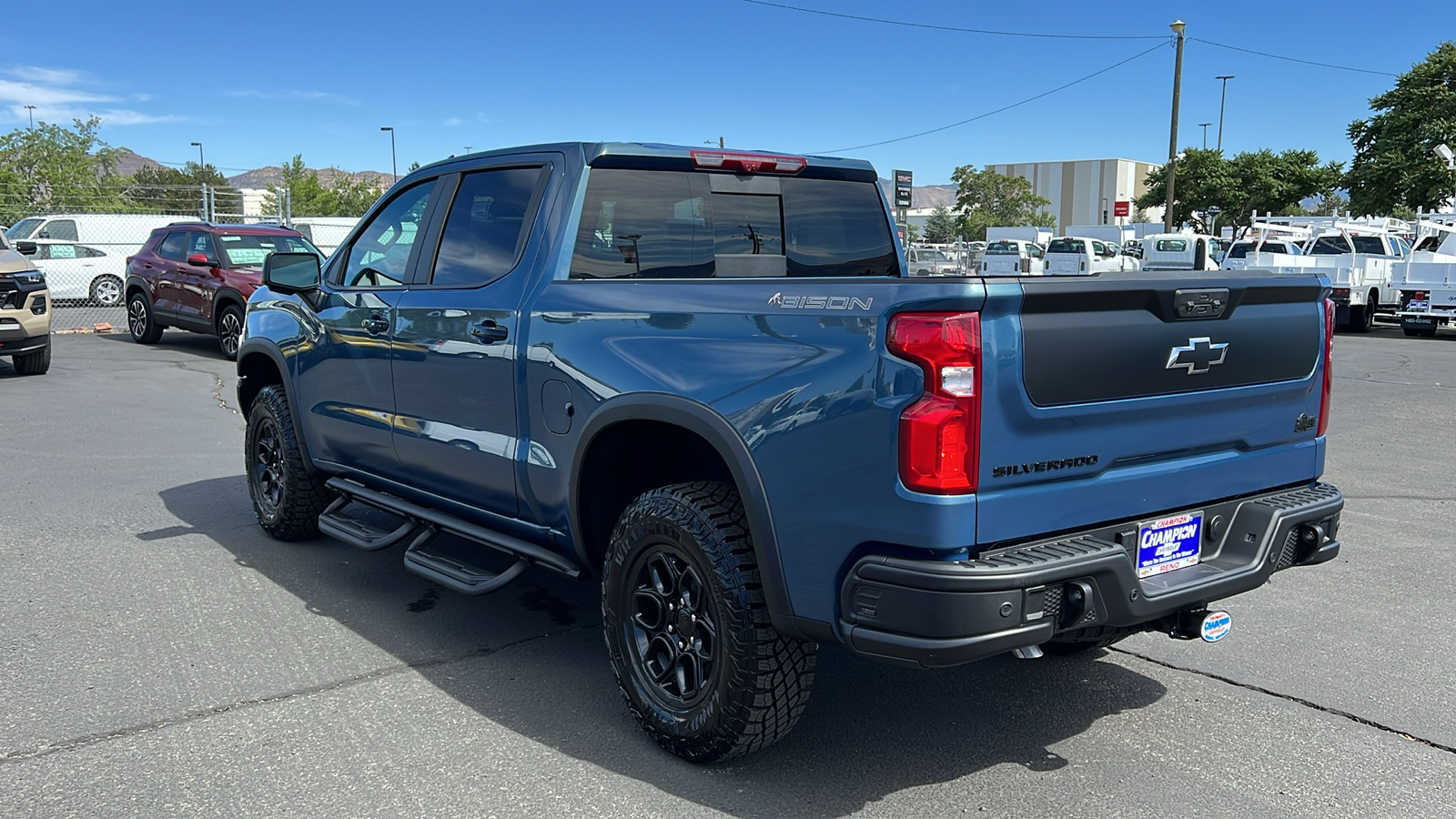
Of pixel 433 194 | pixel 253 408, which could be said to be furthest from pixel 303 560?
pixel 433 194

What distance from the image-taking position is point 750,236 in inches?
183

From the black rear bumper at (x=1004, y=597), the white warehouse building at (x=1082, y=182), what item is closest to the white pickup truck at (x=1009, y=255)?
the black rear bumper at (x=1004, y=597)

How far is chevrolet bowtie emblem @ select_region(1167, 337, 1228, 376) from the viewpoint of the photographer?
326 cm

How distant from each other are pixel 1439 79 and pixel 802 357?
4385cm

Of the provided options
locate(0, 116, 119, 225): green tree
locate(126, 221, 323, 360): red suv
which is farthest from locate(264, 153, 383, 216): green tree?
locate(126, 221, 323, 360): red suv

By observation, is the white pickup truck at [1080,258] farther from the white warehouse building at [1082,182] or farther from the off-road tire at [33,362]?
the white warehouse building at [1082,182]

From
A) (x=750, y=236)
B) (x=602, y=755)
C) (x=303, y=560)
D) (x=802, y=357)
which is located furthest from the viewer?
(x=303, y=560)

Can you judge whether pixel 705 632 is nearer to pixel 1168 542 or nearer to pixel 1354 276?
pixel 1168 542

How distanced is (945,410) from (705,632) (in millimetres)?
1136

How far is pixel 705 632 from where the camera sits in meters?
3.52

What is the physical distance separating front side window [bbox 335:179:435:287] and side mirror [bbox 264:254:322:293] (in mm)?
180

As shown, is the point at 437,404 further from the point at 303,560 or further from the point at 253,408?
the point at 253,408

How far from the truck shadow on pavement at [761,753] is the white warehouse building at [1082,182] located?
6335 inches

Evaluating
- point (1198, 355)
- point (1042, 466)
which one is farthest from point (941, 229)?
point (1042, 466)
